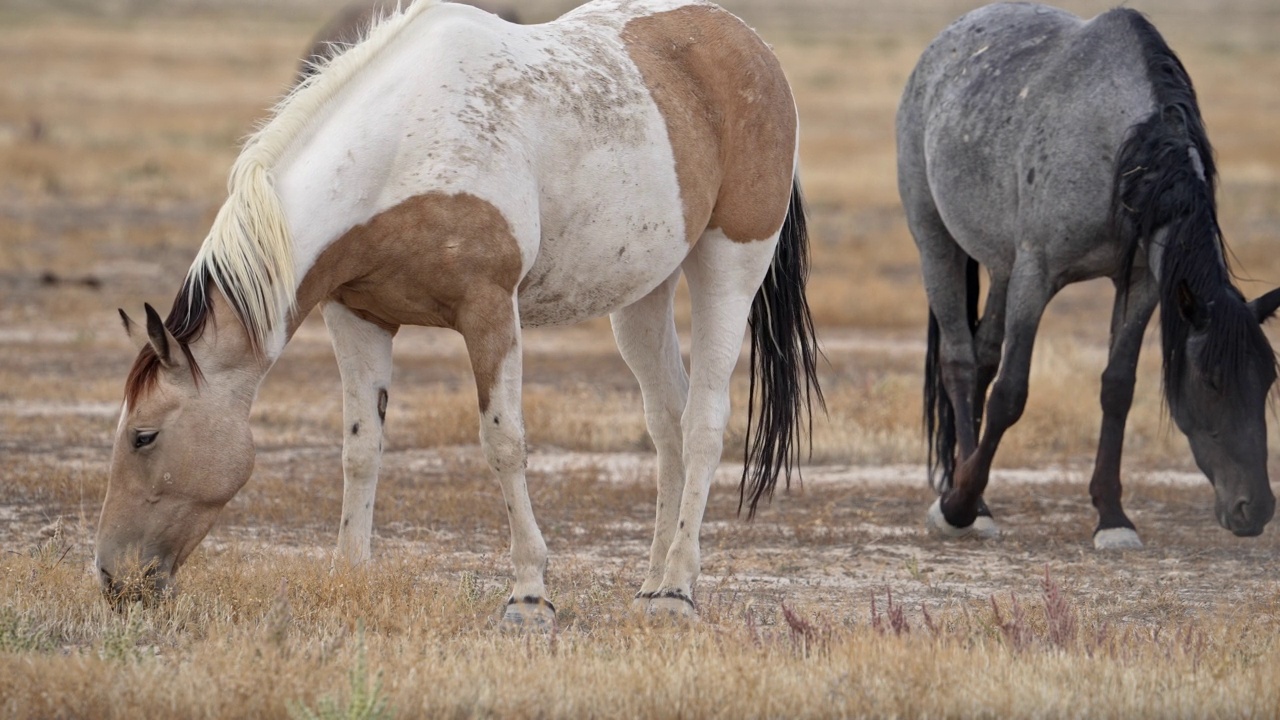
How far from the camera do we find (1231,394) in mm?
6762

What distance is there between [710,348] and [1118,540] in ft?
8.69

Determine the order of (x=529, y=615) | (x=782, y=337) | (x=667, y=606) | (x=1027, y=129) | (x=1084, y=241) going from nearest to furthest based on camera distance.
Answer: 1. (x=529, y=615)
2. (x=667, y=606)
3. (x=782, y=337)
4. (x=1084, y=241)
5. (x=1027, y=129)

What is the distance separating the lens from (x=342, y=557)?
17.8ft

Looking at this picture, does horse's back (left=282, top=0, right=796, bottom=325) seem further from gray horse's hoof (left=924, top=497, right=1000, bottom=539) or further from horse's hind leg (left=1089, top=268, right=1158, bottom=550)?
gray horse's hoof (left=924, top=497, right=1000, bottom=539)

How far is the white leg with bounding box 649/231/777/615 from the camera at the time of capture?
18.9ft

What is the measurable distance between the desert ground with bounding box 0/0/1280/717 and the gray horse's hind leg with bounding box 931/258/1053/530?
24cm

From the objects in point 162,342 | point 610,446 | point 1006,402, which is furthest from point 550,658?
point 610,446

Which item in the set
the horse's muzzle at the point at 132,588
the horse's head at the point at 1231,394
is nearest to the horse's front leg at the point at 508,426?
the horse's muzzle at the point at 132,588

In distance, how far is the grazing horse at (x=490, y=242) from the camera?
4.77 m

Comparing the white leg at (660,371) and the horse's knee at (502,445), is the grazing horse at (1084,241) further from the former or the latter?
the horse's knee at (502,445)

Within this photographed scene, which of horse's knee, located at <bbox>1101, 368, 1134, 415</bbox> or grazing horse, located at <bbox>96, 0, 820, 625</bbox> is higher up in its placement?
grazing horse, located at <bbox>96, 0, 820, 625</bbox>

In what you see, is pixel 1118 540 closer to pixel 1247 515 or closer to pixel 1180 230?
pixel 1247 515

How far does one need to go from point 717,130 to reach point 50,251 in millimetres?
14044

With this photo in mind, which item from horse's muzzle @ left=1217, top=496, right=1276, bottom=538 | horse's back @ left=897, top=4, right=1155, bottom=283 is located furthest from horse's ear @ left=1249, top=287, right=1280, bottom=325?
horse's muzzle @ left=1217, top=496, right=1276, bottom=538
